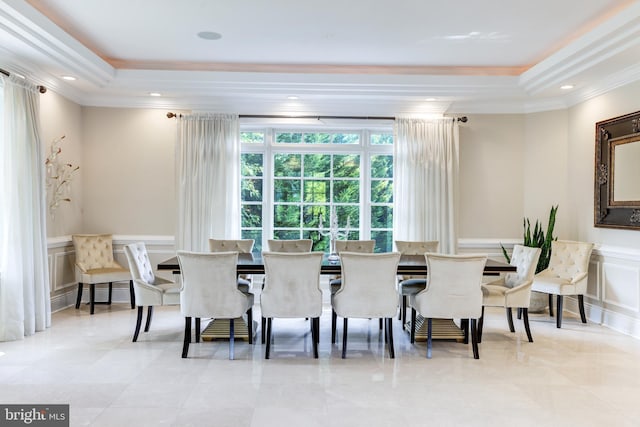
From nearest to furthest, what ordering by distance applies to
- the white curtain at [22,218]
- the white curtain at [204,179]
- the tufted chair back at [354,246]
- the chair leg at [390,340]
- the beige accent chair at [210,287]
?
the beige accent chair at [210,287], the chair leg at [390,340], the white curtain at [22,218], the tufted chair back at [354,246], the white curtain at [204,179]

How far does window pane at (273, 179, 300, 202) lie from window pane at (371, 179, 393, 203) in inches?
41.7

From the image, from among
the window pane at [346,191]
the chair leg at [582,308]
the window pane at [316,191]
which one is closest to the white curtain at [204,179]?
the window pane at [316,191]

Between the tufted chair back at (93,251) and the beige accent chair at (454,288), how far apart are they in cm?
403

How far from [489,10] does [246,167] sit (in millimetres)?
3677

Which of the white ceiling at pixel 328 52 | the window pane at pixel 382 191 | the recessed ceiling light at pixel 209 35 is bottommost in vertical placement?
the window pane at pixel 382 191

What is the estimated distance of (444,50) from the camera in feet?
15.9

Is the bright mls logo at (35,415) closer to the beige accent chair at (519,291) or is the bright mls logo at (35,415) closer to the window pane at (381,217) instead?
the beige accent chair at (519,291)

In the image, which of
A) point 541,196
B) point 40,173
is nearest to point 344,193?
point 541,196

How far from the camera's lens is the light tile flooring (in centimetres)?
278

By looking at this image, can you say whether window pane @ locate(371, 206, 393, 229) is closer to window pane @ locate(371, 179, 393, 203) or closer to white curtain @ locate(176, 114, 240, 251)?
window pane @ locate(371, 179, 393, 203)

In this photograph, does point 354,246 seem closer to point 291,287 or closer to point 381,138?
point 291,287

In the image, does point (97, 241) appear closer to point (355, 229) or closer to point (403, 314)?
point (355, 229)

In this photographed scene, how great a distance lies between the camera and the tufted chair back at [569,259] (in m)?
5.04

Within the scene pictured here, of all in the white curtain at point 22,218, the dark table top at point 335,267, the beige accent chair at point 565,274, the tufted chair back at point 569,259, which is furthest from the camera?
the tufted chair back at point 569,259
